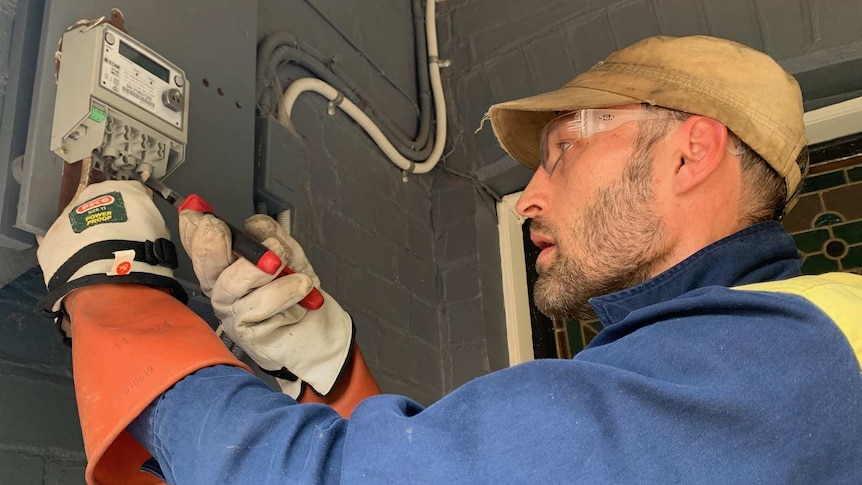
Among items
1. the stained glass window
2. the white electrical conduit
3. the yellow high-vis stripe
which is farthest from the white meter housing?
the stained glass window

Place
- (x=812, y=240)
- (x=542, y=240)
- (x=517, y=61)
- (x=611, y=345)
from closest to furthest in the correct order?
(x=611, y=345) → (x=542, y=240) → (x=812, y=240) → (x=517, y=61)

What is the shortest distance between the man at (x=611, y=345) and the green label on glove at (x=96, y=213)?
0.05 feet

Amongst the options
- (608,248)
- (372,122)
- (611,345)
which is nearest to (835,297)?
(611,345)

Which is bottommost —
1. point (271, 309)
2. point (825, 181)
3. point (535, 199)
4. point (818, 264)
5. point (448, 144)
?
point (818, 264)

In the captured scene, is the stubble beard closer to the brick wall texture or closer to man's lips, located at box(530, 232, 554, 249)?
man's lips, located at box(530, 232, 554, 249)

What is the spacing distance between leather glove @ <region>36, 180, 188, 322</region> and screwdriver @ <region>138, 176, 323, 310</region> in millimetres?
48

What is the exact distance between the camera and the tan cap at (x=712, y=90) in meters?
1.01

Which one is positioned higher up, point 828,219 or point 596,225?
point 596,225

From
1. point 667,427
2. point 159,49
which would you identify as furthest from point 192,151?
point 667,427

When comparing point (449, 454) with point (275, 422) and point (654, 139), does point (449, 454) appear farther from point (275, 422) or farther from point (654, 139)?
point (654, 139)

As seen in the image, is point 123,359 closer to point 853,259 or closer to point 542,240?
point 542,240

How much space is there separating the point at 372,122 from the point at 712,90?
36.5 inches

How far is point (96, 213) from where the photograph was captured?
83cm

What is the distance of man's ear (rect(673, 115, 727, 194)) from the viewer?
1.00 m
